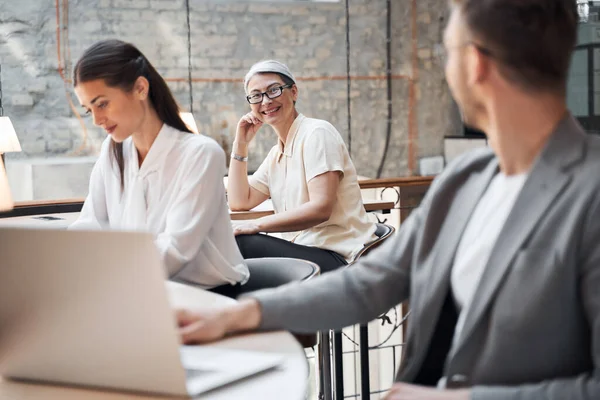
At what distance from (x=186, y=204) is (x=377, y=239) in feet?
3.20

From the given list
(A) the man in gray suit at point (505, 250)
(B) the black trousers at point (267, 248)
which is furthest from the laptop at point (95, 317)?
(B) the black trousers at point (267, 248)

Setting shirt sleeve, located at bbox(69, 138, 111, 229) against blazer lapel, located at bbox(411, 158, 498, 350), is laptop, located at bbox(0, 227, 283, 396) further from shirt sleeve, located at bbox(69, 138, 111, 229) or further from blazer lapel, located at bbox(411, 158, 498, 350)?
shirt sleeve, located at bbox(69, 138, 111, 229)

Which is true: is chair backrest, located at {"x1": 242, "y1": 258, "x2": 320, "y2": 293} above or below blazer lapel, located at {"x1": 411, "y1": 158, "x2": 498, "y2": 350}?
below

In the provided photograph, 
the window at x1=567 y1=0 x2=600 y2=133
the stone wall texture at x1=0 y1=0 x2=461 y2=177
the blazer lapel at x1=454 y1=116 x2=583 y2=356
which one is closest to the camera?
the blazer lapel at x1=454 y1=116 x2=583 y2=356

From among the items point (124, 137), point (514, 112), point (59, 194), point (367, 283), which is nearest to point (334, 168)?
point (124, 137)

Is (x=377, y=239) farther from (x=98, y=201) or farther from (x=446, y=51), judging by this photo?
(x=446, y=51)

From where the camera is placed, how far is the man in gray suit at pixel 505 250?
103cm

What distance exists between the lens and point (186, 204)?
206cm

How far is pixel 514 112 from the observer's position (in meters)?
1.12

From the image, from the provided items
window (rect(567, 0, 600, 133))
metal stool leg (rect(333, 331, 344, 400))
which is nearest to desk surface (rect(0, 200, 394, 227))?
metal stool leg (rect(333, 331, 344, 400))

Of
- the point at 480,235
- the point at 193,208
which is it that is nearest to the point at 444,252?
the point at 480,235

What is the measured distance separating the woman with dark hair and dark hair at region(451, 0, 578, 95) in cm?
111

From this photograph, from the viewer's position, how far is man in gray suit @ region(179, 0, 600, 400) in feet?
3.37

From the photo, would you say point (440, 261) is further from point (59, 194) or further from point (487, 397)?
point (59, 194)
